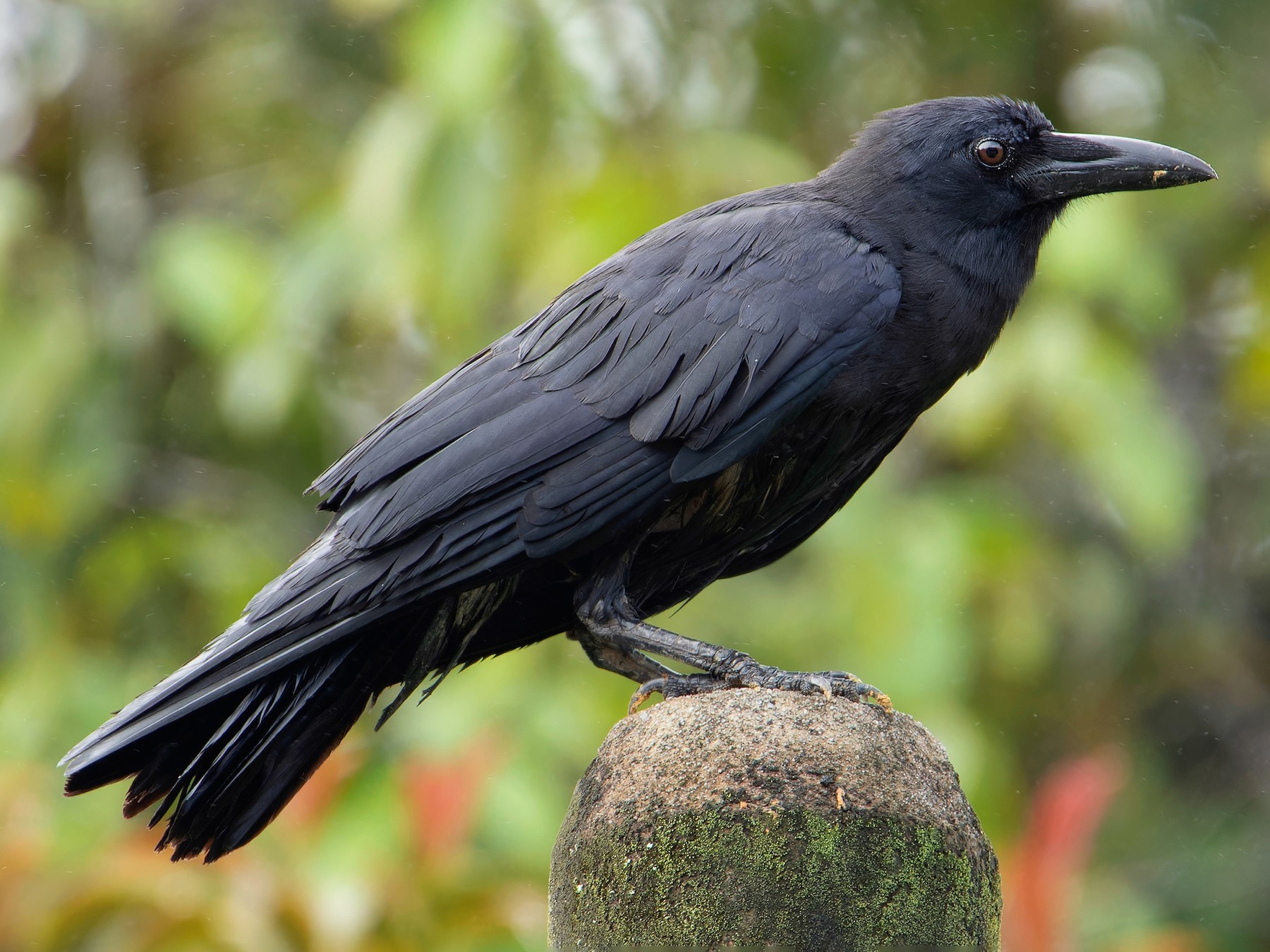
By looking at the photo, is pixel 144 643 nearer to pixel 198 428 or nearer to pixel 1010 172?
pixel 198 428

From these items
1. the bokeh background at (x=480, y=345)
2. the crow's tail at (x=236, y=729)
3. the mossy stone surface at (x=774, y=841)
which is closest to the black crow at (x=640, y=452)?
the crow's tail at (x=236, y=729)

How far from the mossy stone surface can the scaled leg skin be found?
224 millimetres

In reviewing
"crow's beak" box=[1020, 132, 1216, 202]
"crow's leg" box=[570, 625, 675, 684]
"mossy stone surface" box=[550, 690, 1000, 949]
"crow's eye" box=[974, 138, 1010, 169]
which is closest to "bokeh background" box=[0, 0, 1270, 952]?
"crow's beak" box=[1020, 132, 1216, 202]

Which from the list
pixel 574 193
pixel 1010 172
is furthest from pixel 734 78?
pixel 1010 172

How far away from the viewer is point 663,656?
3.10 metres

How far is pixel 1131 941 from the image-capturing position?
5.11 metres

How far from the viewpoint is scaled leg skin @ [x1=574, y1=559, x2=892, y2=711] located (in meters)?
2.77

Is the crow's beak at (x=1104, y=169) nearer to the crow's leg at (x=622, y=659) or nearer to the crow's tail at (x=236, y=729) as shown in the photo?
the crow's leg at (x=622, y=659)

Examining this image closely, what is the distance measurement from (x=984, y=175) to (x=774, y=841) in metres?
1.84

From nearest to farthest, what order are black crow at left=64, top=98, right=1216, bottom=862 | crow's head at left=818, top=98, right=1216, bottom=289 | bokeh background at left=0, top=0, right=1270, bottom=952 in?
black crow at left=64, top=98, right=1216, bottom=862, crow's head at left=818, top=98, right=1216, bottom=289, bokeh background at left=0, top=0, right=1270, bottom=952

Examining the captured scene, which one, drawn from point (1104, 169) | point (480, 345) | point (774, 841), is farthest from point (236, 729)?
point (480, 345)

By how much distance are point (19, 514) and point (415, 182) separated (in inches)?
87.0

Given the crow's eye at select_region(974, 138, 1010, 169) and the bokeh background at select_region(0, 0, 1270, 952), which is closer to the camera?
the crow's eye at select_region(974, 138, 1010, 169)

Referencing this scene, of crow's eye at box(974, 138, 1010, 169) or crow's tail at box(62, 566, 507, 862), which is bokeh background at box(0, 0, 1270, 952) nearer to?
crow's eye at box(974, 138, 1010, 169)
